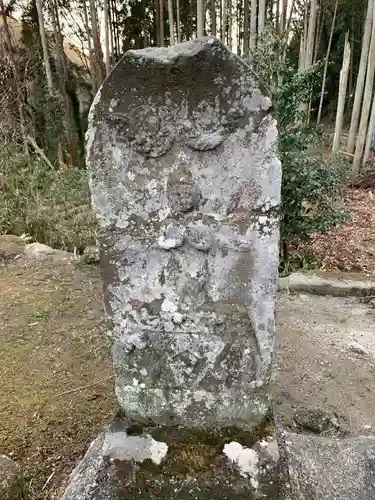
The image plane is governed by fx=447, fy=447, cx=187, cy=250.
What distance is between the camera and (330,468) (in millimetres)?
1862

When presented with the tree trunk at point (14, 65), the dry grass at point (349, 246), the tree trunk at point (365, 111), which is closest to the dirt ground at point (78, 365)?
the dry grass at point (349, 246)

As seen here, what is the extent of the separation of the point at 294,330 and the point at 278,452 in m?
1.96

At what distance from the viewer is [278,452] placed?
5.55ft

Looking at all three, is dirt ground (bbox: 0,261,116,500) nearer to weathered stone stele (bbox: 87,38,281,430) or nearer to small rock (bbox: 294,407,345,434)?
weathered stone stele (bbox: 87,38,281,430)

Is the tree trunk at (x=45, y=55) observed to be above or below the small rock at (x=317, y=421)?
above

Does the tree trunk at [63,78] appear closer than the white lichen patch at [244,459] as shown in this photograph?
No

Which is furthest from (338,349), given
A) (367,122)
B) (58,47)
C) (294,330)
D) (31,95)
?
(58,47)

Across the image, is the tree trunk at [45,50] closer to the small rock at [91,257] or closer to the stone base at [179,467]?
the small rock at [91,257]

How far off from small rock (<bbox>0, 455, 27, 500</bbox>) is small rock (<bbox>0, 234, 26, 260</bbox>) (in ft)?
10.2

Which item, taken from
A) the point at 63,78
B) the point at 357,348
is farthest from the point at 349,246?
the point at 63,78

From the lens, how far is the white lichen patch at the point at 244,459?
5.41 ft

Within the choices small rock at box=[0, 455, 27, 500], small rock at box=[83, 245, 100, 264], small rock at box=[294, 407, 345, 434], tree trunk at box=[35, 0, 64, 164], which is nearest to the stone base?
small rock at box=[0, 455, 27, 500]

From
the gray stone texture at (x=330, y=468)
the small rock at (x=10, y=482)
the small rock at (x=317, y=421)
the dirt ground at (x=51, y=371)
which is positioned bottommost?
the small rock at (x=317, y=421)

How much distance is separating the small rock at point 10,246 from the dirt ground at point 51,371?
387 mm
